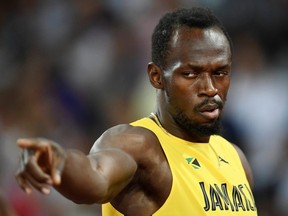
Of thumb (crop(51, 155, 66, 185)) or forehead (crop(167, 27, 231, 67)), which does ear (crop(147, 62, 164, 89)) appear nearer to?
forehead (crop(167, 27, 231, 67))

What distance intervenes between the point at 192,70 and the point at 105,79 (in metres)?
6.58

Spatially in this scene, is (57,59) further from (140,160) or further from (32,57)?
A: (140,160)

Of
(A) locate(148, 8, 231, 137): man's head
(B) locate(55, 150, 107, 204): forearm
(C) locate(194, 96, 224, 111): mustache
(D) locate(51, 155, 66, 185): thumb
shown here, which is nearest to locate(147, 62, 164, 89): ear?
(A) locate(148, 8, 231, 137): man's head

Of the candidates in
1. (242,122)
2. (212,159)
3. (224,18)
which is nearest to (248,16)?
(224,18)

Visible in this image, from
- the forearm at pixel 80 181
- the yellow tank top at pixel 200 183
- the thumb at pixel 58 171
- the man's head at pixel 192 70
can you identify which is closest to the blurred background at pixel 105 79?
the yellow tank top at pixel 200 183

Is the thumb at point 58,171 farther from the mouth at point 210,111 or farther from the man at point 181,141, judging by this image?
the mouth at point 210,111

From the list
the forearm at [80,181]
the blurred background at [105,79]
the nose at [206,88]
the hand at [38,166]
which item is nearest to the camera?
the hand at [38,166]

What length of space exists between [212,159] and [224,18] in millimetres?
6528

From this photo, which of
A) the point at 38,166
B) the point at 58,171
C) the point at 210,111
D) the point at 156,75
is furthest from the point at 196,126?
the point at 38,166

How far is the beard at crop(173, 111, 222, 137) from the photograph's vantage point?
5.08m

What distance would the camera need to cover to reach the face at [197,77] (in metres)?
4.97

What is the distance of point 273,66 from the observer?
1089 cm

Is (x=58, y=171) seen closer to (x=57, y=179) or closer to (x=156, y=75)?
(x=57, y=179)

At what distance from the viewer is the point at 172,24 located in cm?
516
